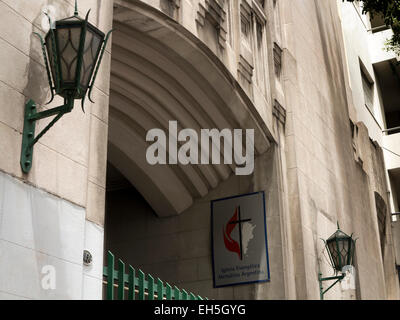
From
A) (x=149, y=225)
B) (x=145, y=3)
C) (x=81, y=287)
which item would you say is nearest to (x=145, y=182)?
(x=149, y=225)

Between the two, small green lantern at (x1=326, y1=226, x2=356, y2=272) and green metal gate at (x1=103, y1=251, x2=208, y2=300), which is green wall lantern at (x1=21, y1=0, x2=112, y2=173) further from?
small green lantern at (x1=326, y1=226, x2=356, y2=272)

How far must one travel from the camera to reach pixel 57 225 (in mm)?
5984

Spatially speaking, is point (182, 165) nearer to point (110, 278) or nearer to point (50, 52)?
point (110, 278)

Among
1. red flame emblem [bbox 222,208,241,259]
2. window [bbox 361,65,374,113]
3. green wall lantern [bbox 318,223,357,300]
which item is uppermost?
window [bbox 361,65,374,113]

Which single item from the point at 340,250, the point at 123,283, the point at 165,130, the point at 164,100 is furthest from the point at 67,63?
the point at 340,250

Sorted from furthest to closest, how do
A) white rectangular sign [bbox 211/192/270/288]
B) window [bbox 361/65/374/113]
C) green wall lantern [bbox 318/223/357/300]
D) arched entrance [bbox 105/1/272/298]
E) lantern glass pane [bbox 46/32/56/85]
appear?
window [bbox 361/65/374/113]
white rectangular sign [bbox 211/192/270/288]
green wall lantern [bbox 318/223/357/300]
arched entrance [bbox 105/1/272/298]
lantern glass pane [bbox 46/32/56/85]

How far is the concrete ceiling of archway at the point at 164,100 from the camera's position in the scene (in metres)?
9.86

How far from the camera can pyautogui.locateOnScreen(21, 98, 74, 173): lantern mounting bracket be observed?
5770 millimetres

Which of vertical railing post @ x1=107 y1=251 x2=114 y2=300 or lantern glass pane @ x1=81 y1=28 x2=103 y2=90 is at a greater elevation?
lantern glass pane @ x1=81 y1=28 x2=103 y2=90

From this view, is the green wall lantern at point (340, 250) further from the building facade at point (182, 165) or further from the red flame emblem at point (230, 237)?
the red flame emblem at point (230, 237)

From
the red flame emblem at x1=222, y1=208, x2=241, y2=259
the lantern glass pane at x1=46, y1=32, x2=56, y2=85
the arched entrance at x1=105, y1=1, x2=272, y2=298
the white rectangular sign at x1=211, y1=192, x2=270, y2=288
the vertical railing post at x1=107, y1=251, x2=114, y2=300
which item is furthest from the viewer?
the red flame emblem at x1=222, y1=208, x2=241, y2=259

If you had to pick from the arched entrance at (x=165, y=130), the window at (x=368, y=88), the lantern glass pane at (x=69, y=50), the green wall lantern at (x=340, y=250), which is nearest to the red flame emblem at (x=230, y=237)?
the arched entrance at (x=165, y=130)

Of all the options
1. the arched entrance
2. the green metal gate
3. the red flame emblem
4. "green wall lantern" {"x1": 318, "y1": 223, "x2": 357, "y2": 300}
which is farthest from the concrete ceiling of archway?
the green metal gate

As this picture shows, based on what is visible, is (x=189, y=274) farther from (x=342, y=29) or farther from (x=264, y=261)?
(x=342, y=29)
